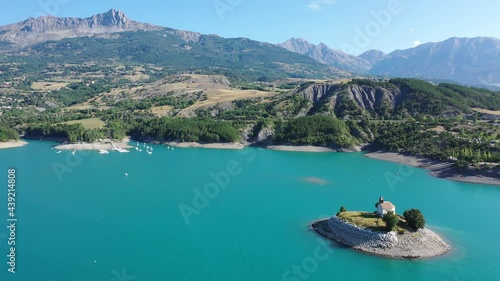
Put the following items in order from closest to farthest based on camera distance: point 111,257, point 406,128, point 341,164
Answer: point 111,257
point 341,164
point 406,128

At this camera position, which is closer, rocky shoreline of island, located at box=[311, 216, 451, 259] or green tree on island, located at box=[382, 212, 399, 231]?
rocky shoreline of island, located at box=[311, 216, 451, 259]

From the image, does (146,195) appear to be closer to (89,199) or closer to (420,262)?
(89,199)

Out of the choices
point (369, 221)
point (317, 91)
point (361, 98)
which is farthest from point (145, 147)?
point (369, 221)

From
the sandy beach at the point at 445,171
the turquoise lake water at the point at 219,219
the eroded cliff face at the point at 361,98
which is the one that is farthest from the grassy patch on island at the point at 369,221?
the eroded cliff face at the point at 361,98

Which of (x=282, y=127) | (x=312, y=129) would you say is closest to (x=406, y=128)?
(x=312, y=129)

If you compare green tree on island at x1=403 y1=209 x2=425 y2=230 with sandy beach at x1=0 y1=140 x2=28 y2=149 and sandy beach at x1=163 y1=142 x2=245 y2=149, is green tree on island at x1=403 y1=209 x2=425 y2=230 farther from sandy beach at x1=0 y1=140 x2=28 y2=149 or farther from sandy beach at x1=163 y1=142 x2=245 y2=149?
sandy beach at x1=0 y1=140 x2=28 y2=149

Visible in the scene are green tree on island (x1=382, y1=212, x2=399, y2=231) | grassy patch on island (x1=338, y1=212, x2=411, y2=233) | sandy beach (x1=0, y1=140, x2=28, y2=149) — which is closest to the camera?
green tree on island (x1=382, y1=212, x2=399, y2=231)

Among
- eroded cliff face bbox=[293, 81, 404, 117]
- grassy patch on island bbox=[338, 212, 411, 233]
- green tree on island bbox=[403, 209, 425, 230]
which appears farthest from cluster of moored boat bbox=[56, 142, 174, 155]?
green tree on island bbox=[403, 209, 425, 230]
